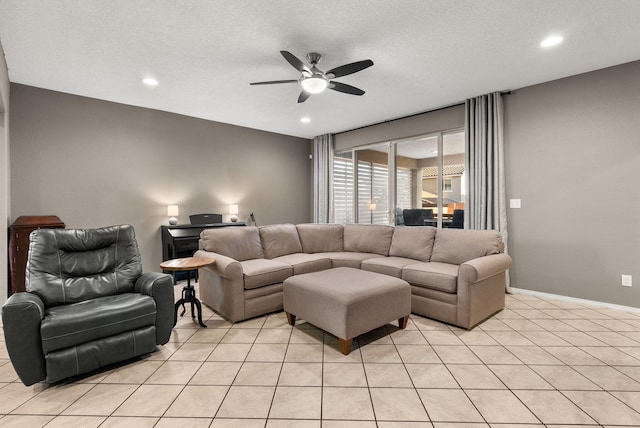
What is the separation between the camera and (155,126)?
470 centimetres

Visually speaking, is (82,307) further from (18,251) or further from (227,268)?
(18,251)

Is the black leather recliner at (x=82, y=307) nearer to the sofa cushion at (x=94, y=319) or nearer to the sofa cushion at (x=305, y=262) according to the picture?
the sofa cushion at (x=94, y=319)

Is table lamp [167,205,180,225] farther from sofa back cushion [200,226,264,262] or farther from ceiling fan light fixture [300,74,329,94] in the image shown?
ceiling fan light fixture [300,74,329,94]

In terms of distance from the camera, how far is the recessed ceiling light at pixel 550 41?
8.82 feet

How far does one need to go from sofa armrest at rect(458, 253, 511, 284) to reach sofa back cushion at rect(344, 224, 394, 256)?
1.45m

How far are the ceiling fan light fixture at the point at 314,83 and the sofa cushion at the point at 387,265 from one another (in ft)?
6.77

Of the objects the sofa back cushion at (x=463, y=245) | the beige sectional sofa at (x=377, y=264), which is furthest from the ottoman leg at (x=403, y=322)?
the sofa back cushion at (x=463, y=245)

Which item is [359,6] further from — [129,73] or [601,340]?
[601,340]

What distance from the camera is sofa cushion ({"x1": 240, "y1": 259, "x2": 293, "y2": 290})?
3.05 m

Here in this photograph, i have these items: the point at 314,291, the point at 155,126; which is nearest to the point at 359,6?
the point at 314,291

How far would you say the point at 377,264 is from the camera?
358cm

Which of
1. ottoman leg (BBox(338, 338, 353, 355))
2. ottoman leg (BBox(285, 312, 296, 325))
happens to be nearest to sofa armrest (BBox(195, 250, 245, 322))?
ottoman leg (BBox(285, 312, 296, 325))

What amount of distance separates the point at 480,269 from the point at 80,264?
3445 mm

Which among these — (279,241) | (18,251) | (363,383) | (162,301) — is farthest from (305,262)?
(18,251)
